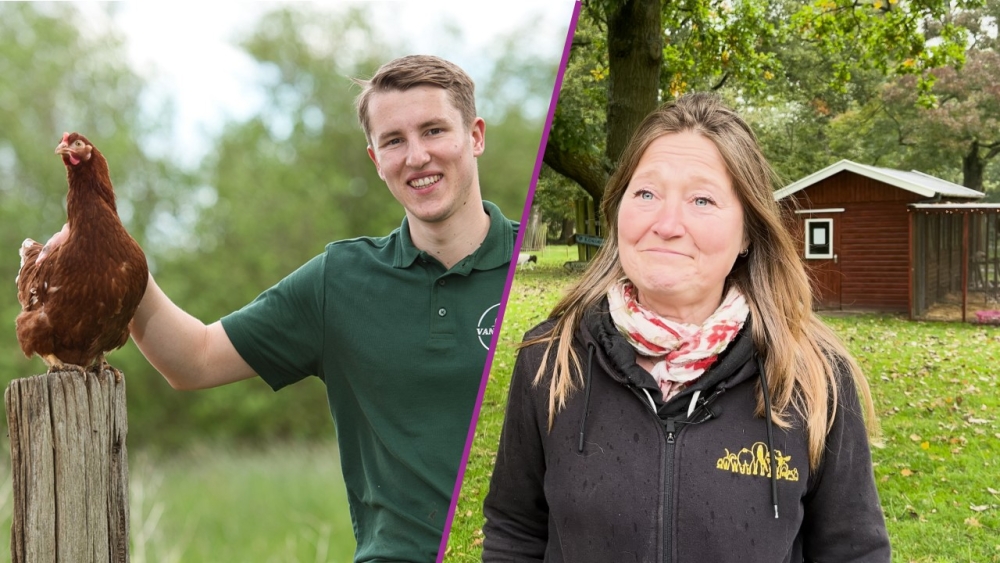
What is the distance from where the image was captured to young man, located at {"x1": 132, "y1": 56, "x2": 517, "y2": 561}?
4.29 feet

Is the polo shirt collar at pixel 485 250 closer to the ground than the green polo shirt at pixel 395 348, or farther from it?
farther from it

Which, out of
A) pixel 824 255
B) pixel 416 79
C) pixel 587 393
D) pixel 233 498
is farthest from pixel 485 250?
pixel 233 498

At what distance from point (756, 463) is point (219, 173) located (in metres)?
2.69

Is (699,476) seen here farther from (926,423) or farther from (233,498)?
(233,498)

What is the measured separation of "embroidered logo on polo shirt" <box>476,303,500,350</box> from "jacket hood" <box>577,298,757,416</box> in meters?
0.39

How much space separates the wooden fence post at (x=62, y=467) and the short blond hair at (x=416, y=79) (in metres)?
0.61

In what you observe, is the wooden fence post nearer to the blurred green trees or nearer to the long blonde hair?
the long blonde hair

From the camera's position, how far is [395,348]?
134 cm

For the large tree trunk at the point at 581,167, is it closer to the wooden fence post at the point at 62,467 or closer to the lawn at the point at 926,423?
the lawn at the point at 926,423

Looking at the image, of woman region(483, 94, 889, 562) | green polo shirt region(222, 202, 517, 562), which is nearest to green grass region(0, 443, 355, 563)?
green polo shirt region(222, 202, 517, 562)

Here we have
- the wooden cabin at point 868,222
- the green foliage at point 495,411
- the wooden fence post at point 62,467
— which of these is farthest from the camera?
the wooden cabin at point 868,222

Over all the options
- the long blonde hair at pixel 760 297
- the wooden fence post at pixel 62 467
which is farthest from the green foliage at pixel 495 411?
the wooden fence post at pixel 62 467

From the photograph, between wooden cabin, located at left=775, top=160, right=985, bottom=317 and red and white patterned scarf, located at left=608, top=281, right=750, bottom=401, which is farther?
wooden cabin, located at left=775, top=160, right=985, bottom=317

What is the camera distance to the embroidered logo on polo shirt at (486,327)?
4.49 feet
